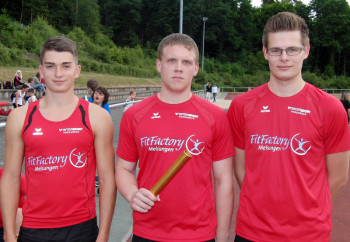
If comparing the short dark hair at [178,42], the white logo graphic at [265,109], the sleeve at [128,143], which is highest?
the short dark hair at [178,42]

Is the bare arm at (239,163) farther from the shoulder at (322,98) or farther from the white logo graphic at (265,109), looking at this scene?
the shoulder at (322,98)

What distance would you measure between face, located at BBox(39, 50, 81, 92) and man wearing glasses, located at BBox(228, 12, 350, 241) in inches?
54.0

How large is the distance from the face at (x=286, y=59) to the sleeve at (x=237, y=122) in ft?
1.19

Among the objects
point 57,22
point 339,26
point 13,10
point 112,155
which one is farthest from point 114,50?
point 339,26

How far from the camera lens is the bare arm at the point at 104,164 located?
8.46 feet

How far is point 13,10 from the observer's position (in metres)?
52.4

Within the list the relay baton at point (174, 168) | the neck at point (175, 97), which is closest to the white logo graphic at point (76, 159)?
the neck at point (175, 97)

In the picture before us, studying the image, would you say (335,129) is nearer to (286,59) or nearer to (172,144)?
(286,59)

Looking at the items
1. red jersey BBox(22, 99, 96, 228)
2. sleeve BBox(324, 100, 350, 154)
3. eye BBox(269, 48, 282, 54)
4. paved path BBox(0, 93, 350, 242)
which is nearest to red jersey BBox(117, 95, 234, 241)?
red jersey BBox(22, 99, 96, 228)

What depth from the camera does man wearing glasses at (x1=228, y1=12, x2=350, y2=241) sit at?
245cm

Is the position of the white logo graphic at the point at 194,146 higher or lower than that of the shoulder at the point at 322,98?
lower

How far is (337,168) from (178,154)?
1154 mm

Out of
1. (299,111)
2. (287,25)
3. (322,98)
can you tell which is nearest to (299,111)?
(299,111)

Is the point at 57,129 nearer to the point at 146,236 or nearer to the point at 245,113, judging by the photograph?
the point at 146,236
